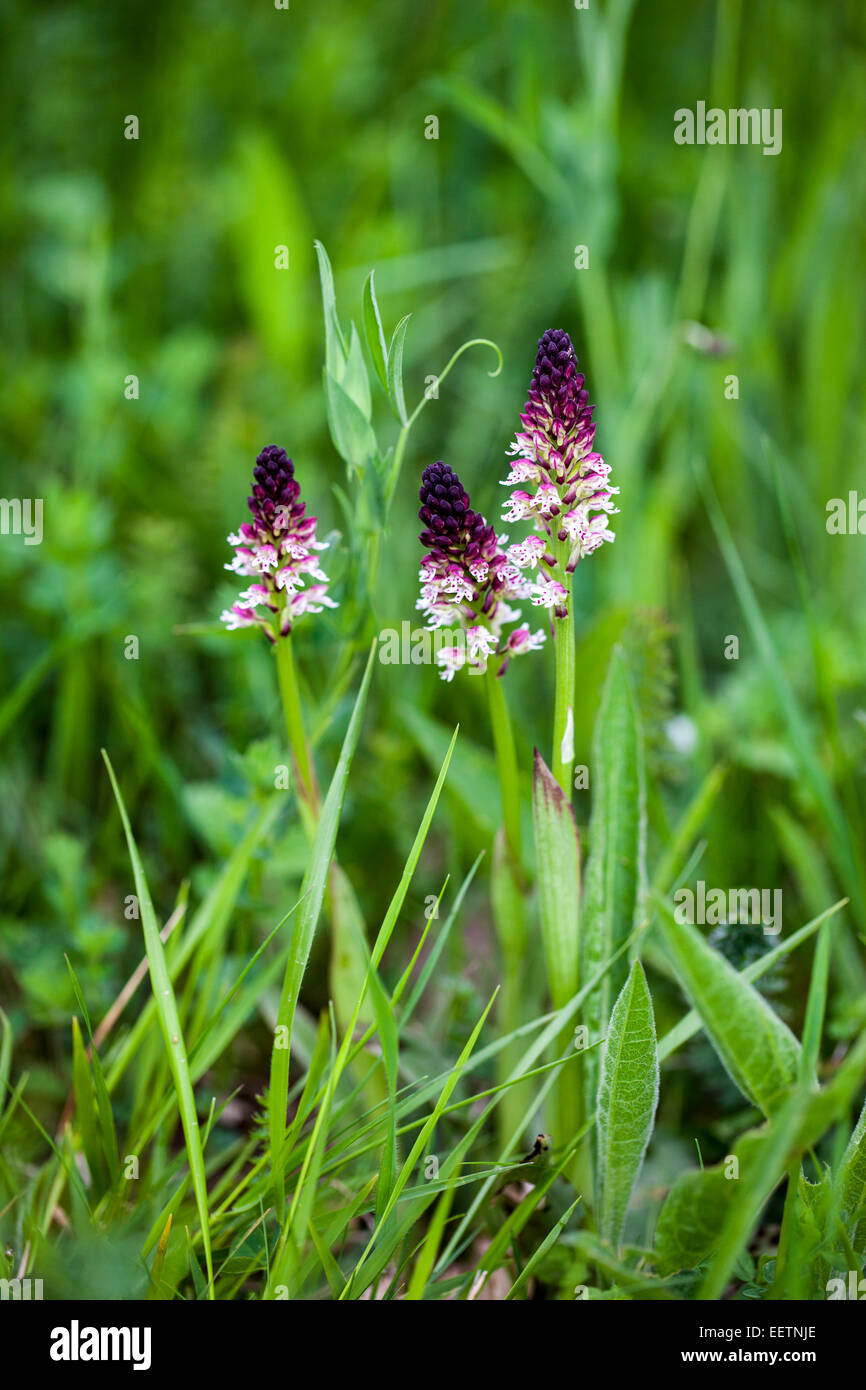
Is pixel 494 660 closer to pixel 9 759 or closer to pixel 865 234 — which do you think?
pixel 9 759

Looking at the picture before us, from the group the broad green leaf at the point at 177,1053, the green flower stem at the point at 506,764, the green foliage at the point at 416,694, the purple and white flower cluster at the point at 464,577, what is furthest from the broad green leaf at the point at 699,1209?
the purple and white flower cluster at the point at 464,577

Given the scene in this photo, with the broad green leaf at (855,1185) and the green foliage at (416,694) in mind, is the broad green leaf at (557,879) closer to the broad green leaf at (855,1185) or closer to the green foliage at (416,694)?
the green foliage at (416,694)

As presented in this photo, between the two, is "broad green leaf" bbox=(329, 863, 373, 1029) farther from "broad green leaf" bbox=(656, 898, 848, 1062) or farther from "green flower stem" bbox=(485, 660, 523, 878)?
"broad green leaf" bbox=(656, 898, 848, 1062)

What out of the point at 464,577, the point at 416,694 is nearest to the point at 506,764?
the point at 464,577

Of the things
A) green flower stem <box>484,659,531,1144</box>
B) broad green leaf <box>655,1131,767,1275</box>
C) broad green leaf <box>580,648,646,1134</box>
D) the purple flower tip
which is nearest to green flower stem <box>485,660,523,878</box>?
green flower stem <box>484,659,531,1144</box>

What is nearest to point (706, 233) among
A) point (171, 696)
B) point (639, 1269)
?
point (171, 696)

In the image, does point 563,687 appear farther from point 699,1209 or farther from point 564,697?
point 699,1209
